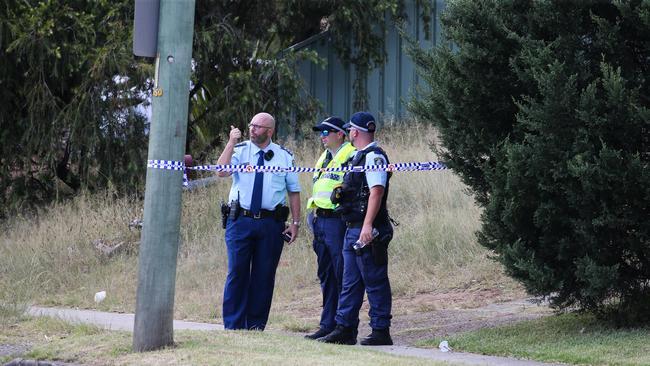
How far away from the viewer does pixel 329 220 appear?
9.54m

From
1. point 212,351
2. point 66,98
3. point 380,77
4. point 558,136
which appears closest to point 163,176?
point 212,351

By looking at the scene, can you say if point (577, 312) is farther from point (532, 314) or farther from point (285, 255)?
point (285, 255)

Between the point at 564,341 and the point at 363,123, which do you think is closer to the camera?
the point at 564,341

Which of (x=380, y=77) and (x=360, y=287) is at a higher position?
(x=380, y=77)

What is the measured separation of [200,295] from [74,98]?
630cm

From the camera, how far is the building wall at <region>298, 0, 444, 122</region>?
19719mm

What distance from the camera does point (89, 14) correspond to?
18562 millimetres

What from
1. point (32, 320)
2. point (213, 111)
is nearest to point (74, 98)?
point (213, 111)

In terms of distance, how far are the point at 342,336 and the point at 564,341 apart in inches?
71.6

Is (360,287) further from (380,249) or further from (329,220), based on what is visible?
(329,220)

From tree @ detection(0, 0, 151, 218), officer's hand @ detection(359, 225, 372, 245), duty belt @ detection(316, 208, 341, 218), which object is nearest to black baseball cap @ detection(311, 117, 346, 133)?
duty belt @ detection(316, 208, 341, 218)

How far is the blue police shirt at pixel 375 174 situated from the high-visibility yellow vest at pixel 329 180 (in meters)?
0.38

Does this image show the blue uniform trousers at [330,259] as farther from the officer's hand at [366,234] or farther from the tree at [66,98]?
the tree at [66,98]

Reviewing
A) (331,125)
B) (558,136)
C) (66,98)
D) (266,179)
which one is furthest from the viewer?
(66,98)
